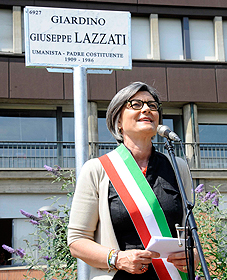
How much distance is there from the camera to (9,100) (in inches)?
610

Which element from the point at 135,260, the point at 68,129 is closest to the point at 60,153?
the point at 68,129

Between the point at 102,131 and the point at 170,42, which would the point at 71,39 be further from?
the point at 170,42

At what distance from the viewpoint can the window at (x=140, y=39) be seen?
16312mm

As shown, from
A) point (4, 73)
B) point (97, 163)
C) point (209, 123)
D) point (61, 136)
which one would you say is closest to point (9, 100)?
point (4, 73)

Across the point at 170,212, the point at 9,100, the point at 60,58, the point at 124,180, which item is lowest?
the point at 170,212

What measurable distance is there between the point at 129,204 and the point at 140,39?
572 inches

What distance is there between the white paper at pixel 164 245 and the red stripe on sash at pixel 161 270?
67 millimetres

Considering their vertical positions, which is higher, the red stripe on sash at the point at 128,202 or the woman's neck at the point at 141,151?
the woman's neck at the point at 141,151

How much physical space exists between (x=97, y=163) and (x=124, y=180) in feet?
0.59

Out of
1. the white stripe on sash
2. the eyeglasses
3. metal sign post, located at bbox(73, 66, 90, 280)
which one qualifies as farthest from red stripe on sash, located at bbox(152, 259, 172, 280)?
metal sign post, located at bbox(73, 66, 90, 280)

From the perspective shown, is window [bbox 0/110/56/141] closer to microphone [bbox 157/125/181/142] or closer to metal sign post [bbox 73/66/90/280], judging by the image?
metal sign post [bbox 73/66/90/280]

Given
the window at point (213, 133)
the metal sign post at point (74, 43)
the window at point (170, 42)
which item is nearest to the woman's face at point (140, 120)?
the metal sign post at point (74, 43)

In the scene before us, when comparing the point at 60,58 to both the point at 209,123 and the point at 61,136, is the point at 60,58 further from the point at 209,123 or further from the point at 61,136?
the point at 209,123

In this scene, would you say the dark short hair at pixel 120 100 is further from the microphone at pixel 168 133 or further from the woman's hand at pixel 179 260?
the woman's hand at pixel 179 260
